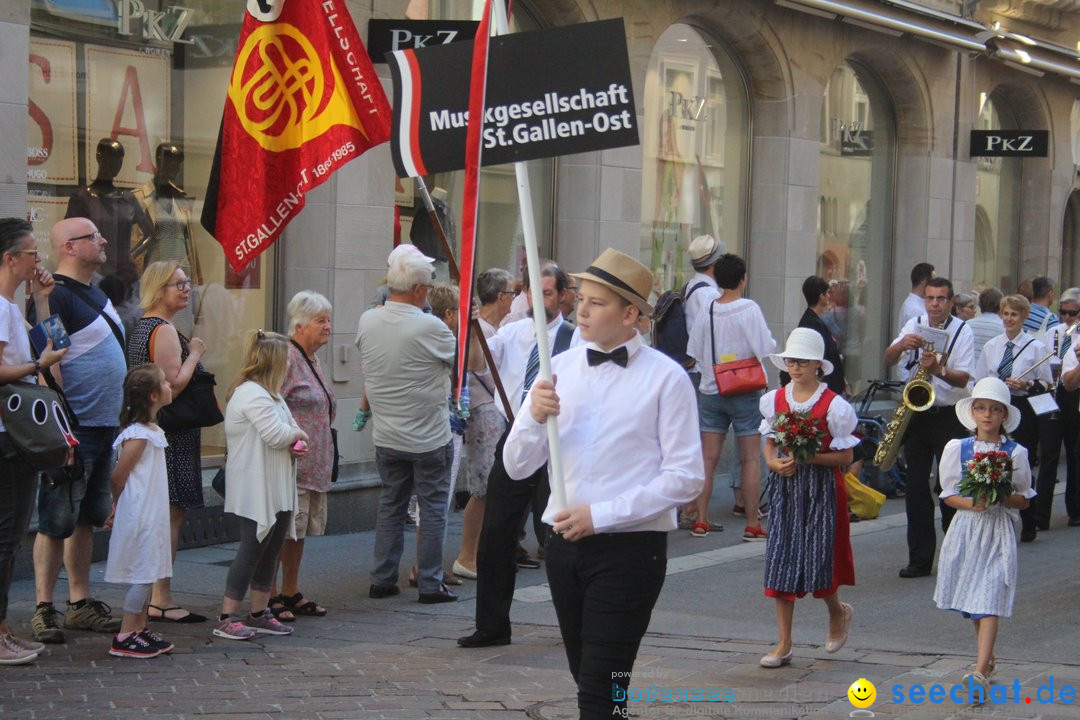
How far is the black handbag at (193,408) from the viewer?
8.25m

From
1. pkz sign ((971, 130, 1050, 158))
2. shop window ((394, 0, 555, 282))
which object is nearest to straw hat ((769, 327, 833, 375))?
shop window ((394, 0, 555, 282))

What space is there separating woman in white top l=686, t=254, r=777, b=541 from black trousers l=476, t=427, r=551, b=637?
3.85m

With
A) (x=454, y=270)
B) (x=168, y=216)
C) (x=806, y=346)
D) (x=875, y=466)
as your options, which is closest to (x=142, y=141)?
(x=168, y=216)

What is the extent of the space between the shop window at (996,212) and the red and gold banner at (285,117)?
14.4 meters

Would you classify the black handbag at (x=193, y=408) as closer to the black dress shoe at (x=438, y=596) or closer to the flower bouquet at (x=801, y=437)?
the black dress shoe at (x=438, y=596)

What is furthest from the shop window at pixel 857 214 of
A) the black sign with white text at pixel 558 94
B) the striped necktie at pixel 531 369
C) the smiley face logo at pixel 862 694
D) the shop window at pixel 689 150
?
the black sign with white text at pixel 558 94

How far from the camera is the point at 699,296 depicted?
1194cm

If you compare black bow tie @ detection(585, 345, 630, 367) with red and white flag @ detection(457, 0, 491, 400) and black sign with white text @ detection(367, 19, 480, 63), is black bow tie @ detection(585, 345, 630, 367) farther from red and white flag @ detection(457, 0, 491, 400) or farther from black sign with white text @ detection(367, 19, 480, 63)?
black sign with white text @ detection(367, 19, 480, 63)

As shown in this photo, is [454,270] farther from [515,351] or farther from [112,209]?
[112,209]

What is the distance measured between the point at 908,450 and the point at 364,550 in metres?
3.79

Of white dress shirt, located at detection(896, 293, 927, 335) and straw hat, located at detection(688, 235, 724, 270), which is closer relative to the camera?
straw hat, located at detection(688, 235, 724, 270)

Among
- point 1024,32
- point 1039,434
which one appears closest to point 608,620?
point 1039,434

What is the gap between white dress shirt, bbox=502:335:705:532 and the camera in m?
5.12

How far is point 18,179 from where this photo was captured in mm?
9422
